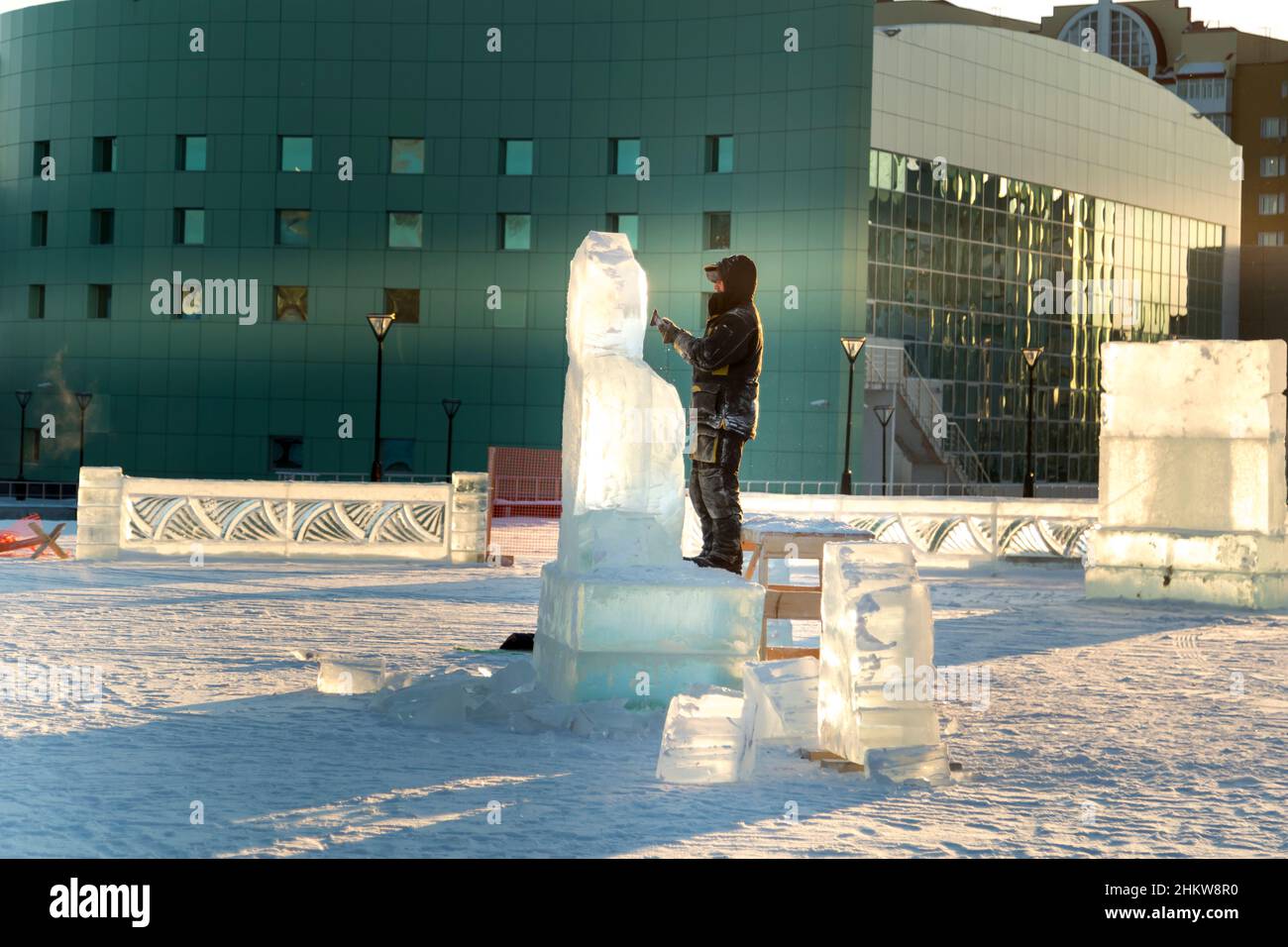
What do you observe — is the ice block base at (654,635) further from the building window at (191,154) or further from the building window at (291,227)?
the building window at (191,154)

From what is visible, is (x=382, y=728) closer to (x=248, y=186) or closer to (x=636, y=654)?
(x=636, y=654)

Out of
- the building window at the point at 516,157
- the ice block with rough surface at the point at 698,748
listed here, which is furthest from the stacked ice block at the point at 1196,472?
the building window at the point at 516,157

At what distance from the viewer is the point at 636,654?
873cm

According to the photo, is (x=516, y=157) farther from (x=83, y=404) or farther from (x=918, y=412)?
(x=83, y=404)

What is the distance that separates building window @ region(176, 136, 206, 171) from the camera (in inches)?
1998

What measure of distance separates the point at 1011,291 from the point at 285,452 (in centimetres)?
2432

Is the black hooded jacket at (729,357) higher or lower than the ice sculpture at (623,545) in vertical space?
higher

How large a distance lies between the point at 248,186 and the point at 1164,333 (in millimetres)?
34310

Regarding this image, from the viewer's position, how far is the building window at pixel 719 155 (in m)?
48.4

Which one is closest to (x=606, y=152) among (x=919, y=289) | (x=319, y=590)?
(x=919, y=289)

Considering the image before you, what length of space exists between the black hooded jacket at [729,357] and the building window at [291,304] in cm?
4201

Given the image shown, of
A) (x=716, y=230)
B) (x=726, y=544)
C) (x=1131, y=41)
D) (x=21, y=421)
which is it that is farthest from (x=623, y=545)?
(x=1131, y=41)

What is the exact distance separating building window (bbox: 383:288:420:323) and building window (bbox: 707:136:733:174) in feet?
32.8

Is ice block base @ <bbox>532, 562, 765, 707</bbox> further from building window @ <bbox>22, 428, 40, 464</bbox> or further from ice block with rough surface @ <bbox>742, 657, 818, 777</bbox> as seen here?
building window @ <bbox>22, 428, 40, 464</bbox>
